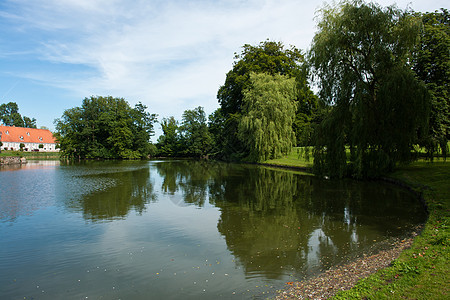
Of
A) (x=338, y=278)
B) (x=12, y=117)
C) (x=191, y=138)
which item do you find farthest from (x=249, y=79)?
(x=12, y=117)

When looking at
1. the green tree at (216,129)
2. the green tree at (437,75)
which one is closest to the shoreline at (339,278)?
the green tree at (437,75)

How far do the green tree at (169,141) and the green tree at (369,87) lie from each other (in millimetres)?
57420

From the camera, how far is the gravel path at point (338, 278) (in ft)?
15.7

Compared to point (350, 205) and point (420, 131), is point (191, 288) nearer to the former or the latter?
point (350, 205)

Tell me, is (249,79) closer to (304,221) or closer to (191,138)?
(191,138)

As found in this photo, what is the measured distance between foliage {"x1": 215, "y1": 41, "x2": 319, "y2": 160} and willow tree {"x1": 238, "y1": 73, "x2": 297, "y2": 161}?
9.68 ft

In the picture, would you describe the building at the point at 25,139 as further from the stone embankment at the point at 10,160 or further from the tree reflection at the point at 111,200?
the tree reflection at the point at 111,200

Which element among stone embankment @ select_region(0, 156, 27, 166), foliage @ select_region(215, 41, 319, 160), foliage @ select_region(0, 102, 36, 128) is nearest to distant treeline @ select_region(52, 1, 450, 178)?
foliage @ select_region(215, 41, 319, 160)

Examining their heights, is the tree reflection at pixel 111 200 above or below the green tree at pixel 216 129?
below

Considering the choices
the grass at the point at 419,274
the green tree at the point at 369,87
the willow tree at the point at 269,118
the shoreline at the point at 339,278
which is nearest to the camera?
the grass at the point at 419,274

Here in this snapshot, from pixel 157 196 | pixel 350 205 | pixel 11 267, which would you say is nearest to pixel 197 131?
pixel 157 196

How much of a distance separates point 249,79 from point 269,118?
982 centimetres

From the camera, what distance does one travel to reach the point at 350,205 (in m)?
13.1

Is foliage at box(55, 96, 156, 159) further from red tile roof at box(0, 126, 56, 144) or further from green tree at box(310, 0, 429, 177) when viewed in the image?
green tree at box(310, 0, 429, 177)
